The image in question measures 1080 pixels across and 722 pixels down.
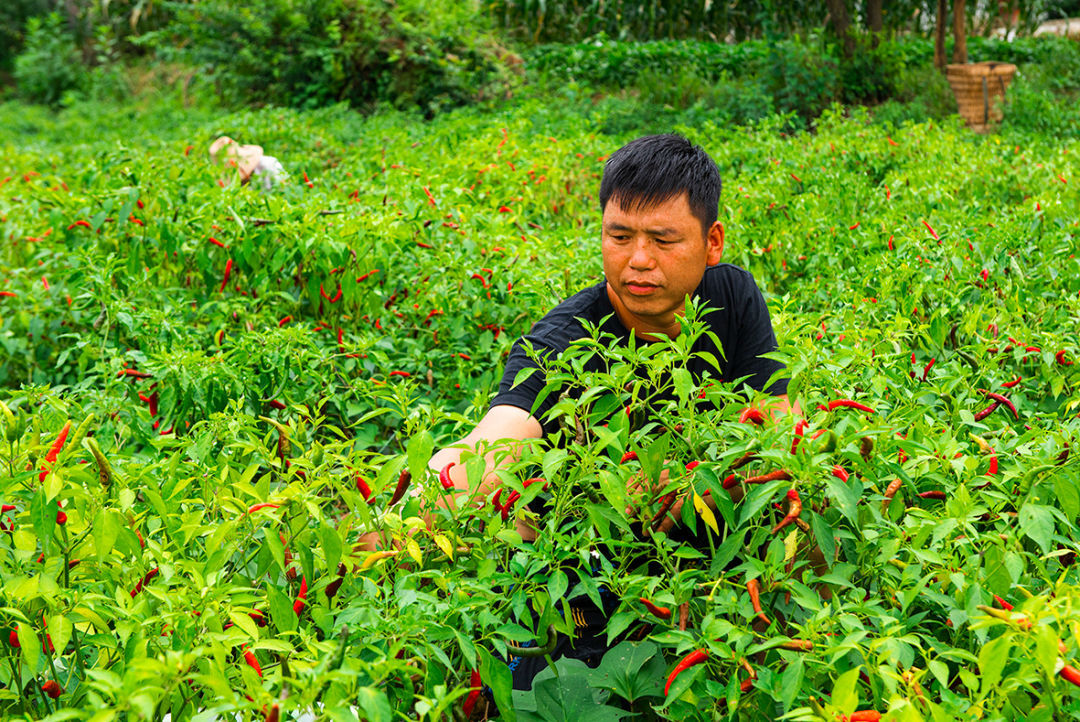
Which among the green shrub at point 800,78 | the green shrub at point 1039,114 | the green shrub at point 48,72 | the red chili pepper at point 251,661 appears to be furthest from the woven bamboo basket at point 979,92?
the green shrub at point 48,72

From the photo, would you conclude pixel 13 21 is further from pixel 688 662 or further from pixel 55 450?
pixel 688 662

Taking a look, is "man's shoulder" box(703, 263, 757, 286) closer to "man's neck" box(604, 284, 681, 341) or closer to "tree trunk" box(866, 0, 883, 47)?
"man's neck" box(604, 284, 681, 341)

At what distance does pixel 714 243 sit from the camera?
2270mm

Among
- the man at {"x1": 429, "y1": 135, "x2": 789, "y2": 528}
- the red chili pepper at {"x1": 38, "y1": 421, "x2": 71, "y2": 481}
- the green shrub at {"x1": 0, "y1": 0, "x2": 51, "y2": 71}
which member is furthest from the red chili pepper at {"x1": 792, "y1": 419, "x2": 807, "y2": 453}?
the green shrub at {"x1": 0, "y1": 0, "x2": 51, "y2": 71}

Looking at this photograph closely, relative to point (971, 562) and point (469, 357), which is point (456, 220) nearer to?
point (469, 357)

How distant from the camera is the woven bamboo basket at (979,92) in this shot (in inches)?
355

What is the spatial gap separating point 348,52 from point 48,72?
1127 centimetres

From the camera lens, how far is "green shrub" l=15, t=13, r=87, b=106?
18875 mm

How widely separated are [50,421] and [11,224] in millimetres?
2728

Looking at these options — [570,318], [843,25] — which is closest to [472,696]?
[570,318]

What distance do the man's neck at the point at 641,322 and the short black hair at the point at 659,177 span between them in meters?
0.23

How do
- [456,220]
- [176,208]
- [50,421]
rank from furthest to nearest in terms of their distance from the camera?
[456,220], [176,208], [50,421]

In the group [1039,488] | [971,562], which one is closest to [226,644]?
[971,562]

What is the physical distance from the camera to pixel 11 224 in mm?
4039
